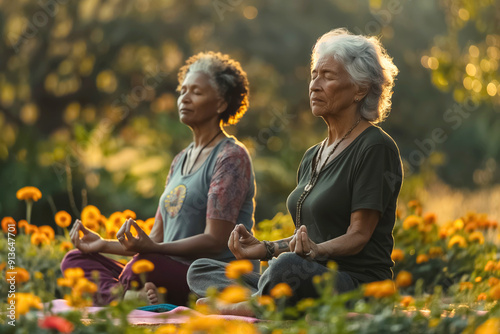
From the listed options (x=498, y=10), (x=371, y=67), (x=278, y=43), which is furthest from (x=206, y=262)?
(x=278, y=43)

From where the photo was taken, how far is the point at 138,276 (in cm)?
423

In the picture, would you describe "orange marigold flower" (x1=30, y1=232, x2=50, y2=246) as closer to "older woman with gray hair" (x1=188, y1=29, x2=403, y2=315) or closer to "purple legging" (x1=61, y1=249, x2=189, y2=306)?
"purple legging" (x1=61, y1=249, x2=189, y2=306)

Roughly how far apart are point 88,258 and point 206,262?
1004 millimetres

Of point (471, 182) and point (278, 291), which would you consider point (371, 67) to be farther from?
point (471, 182)

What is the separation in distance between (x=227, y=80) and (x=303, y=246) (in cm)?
196

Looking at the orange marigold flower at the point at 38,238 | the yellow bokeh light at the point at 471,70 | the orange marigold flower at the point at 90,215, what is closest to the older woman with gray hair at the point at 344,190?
the orange marigold flower at the point at 38,238

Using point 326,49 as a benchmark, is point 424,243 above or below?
below

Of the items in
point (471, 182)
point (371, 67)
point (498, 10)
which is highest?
point (498, 10)

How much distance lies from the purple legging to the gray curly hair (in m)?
1.40

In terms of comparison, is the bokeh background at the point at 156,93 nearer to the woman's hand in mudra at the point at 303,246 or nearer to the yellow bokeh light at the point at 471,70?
the yellow bokeh light at the point at 471,70

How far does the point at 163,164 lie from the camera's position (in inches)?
452

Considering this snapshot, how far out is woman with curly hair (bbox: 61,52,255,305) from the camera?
4.20m

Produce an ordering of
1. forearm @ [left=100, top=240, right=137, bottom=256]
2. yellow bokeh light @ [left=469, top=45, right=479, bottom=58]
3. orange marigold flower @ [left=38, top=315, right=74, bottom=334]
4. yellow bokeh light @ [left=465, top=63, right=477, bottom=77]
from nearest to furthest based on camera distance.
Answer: orange marigold flower @ [left=38, top=315, right=74, bottom=334]
forearm @ [left=100, top=240, right=137, bottom=256]
yellow bokeh light @ [left=465, top=63, right=477, bottom=77]
yellow bokeh light @ [left=469, top=45, right=479, bottom=58]

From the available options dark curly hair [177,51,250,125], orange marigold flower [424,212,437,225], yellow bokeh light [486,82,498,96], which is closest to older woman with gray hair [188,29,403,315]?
dark curly hair [177,51,250,125]
